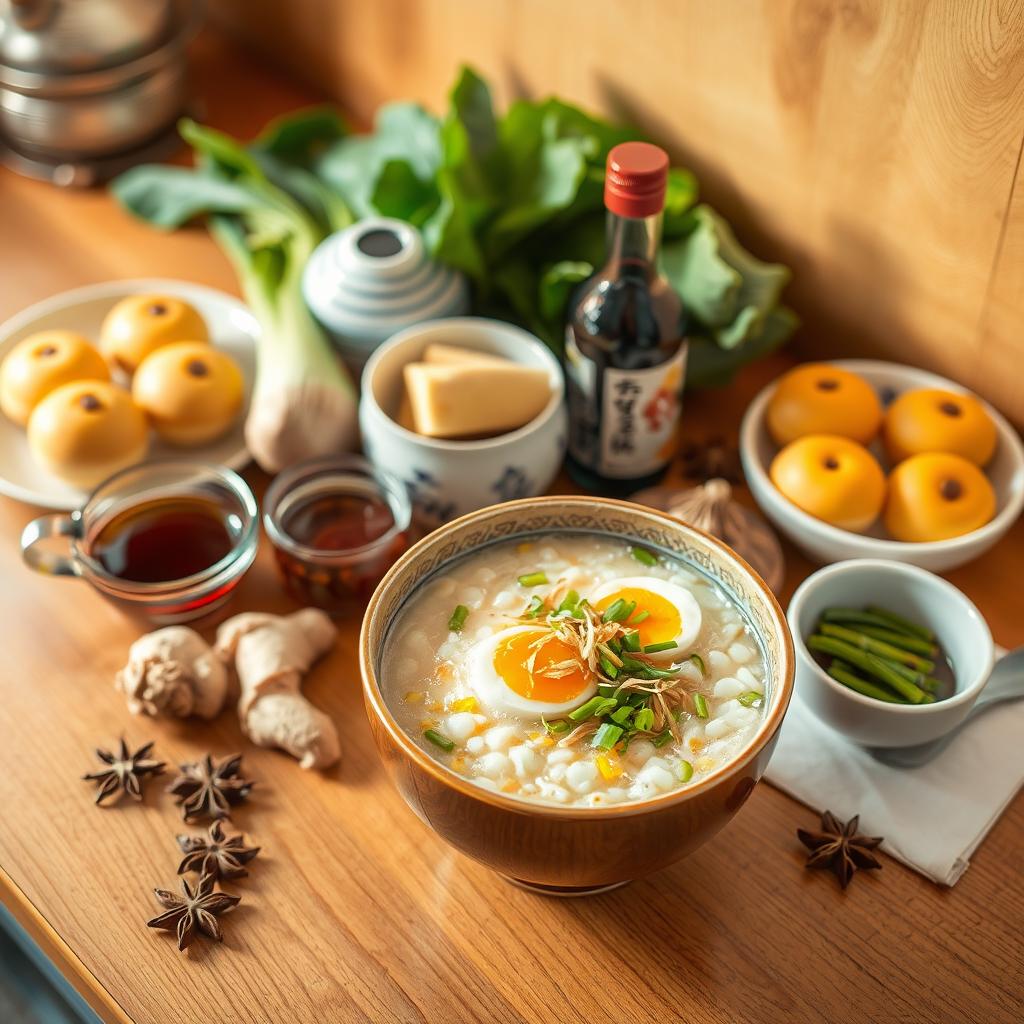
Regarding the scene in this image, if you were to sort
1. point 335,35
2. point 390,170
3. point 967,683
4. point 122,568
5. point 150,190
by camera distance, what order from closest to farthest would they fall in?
point 967,683 < point 122,568 < point 390,170 < point 150,190 < point 335,35

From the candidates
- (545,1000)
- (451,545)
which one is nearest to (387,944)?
(545,1000)

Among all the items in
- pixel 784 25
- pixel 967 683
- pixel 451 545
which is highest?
pixel 784 25

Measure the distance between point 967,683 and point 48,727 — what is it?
928 millimetres

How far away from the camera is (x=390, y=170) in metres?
1.58

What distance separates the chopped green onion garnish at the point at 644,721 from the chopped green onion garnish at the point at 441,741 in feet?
0.50

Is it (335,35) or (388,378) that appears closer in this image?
(388,378)

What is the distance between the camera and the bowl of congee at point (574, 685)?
0.88 meters

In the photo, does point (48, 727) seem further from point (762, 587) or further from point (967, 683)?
point (967, 683)

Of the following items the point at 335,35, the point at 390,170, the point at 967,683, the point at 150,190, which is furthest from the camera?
the point at 335,35

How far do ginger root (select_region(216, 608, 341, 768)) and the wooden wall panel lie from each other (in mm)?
778

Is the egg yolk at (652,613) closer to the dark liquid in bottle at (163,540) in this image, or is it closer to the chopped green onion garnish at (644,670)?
the chopped green onion garnish at (644,670)

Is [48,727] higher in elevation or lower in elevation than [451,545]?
lower

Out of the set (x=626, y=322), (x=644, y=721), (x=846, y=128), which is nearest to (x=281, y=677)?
(x=644, y=721)

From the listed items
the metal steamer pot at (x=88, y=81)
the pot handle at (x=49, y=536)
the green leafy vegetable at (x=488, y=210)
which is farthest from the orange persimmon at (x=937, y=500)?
the metal steamer pot at (x=88, y=81)
